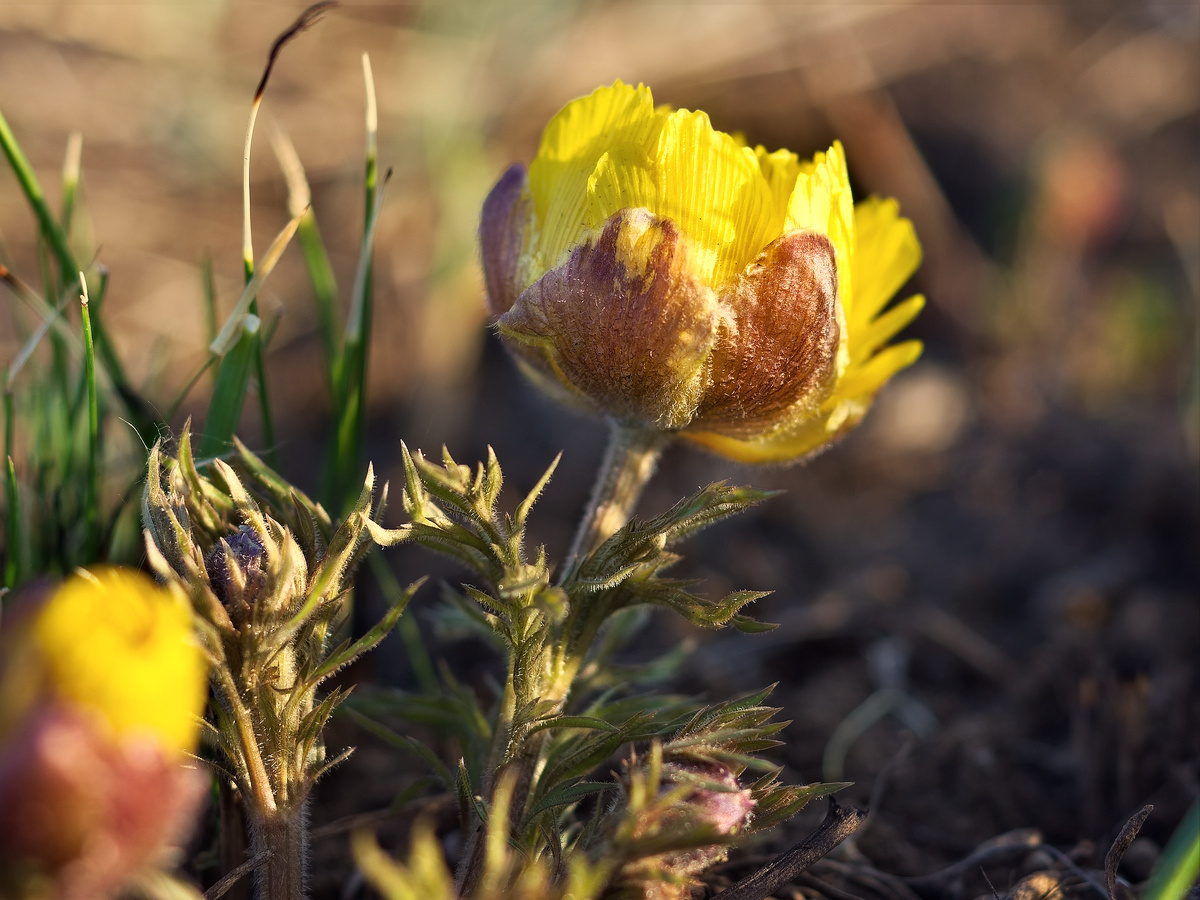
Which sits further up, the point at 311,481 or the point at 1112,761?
the point at 311,481

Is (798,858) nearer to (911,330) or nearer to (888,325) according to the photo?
(888,325)

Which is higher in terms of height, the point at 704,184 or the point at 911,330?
the point at 704,184

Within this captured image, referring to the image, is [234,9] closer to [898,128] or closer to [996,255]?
[898,128]

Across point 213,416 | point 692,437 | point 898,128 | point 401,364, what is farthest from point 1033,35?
point 213,416

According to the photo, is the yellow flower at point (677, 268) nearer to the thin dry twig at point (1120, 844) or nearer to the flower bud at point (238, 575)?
the flower bud at point (238, 575)

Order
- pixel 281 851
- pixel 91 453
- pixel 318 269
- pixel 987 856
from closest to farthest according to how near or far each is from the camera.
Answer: pixel 281 851
pixel 91 453
pixel 987 856
pixel 318 269

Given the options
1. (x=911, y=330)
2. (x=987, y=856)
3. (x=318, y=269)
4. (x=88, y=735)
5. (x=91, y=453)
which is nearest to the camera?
(x=88, y=735)

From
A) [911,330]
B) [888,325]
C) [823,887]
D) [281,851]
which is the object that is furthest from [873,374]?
[911,330]

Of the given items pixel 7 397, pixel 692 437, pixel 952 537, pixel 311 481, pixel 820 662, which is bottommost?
pixel 952 537
